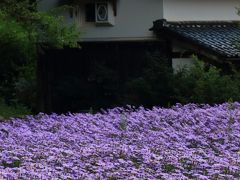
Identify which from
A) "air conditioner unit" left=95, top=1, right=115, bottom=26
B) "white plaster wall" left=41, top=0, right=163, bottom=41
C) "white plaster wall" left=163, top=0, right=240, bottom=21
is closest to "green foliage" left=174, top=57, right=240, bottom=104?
"white plaster wall" left=41, top=0, right=163, bottom=41

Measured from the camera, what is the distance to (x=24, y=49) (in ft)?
66.1

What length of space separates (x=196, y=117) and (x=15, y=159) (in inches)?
169

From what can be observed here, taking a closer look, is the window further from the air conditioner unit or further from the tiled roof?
the tiled roof

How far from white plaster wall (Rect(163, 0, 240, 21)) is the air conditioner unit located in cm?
197

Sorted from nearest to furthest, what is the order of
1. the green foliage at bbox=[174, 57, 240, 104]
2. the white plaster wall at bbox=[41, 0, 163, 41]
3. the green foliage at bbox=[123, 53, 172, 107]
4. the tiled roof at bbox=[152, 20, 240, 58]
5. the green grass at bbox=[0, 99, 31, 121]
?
the green foliage at bbox=[174, 57, 240, 104], the green grass at bbox=[0, 99, 31, 121], the green foliage at bbox=[123, 53, 172, 107], the tiled roof at bbox=[152, 20, 240, 58], the white plaster wall at bbox=[41, 0, 163, 41]

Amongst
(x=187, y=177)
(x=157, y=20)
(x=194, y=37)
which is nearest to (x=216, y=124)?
(x=187, y=177)

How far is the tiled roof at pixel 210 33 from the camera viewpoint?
19.4 metres

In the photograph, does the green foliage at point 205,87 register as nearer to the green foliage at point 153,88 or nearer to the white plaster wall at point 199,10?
the green foliage at point 153,88

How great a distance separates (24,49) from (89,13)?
338 cm

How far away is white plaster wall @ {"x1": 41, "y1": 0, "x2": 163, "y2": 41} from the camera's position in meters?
22.1

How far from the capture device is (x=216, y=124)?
8977mm

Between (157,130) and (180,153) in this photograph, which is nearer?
(180,153)

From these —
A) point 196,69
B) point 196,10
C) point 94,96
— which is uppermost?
point 196,10

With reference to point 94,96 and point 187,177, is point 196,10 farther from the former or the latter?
point 187,177
